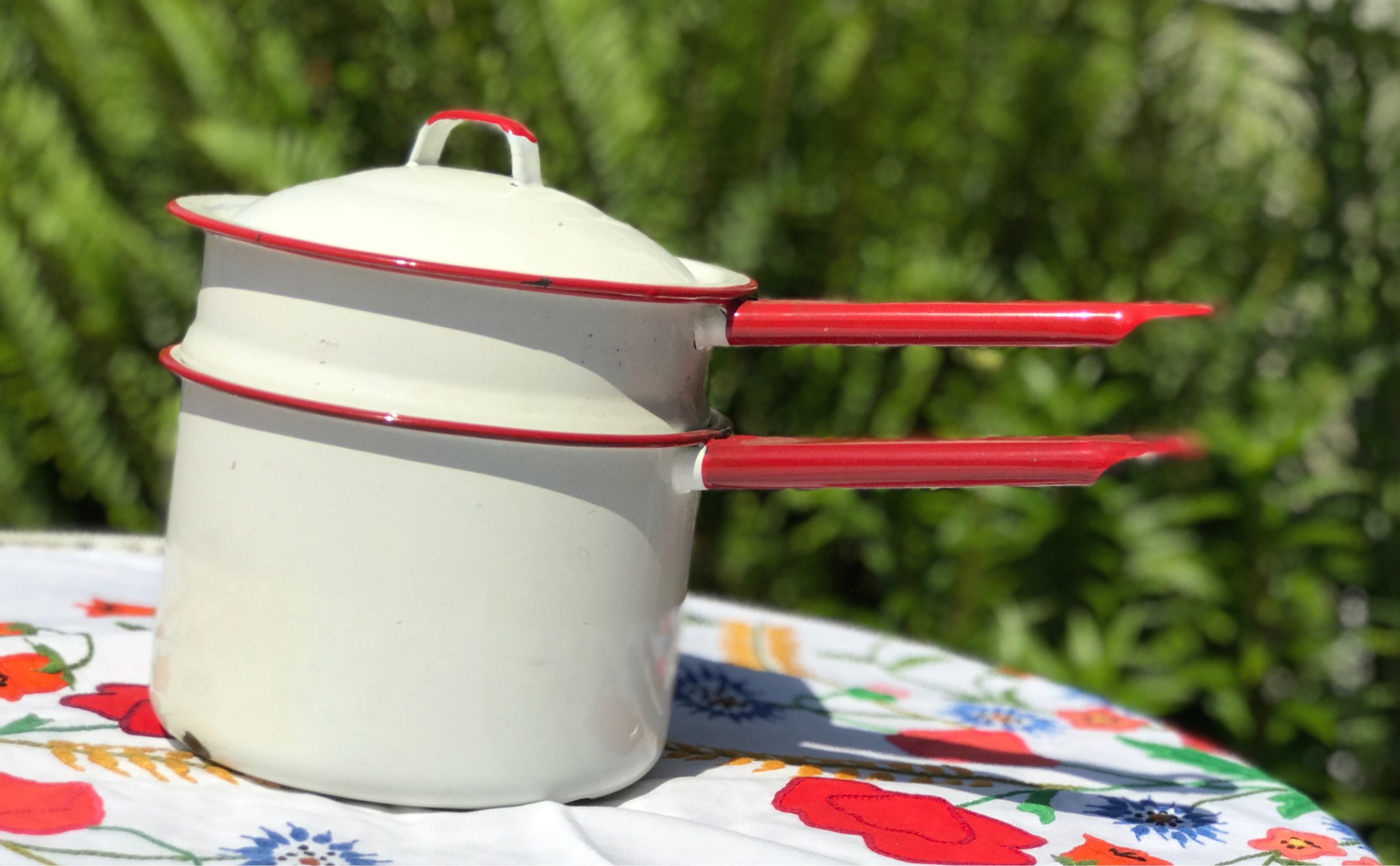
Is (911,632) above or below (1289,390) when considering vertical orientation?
below

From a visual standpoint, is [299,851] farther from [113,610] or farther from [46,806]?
[113,610]

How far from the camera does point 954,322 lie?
59 centimetres

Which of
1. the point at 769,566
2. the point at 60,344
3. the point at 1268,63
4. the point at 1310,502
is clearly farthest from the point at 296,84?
the point at 1268,63

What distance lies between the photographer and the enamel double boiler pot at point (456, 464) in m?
0.54

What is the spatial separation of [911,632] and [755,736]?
1.22m

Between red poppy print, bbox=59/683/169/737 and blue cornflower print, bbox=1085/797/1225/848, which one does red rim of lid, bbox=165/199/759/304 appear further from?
blue cornflower print, bbox=1085/797/1225/848

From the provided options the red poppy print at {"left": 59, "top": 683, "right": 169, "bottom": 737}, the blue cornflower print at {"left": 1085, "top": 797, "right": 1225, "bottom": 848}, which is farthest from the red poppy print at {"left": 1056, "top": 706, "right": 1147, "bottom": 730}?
the red poppy print at {"left": 59, "top": 683, "right": 169, "bottom": 737}

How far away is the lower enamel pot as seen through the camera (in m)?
0.54

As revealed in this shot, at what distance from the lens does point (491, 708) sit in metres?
0.57

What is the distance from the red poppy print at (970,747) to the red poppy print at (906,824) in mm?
90

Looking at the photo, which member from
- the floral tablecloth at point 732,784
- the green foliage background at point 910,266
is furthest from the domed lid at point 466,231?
the green foliage background at point 910,266

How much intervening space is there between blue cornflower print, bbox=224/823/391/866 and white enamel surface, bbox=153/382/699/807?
0.03 metres

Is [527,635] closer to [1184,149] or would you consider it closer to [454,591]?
[454,591]

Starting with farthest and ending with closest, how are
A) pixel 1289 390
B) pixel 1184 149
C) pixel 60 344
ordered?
pixel 1184 149 < pixel 1289 390 < pixel 60 344
